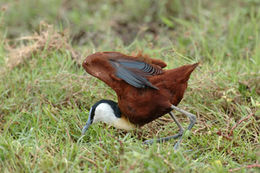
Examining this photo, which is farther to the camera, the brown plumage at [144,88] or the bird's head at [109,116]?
the bird's head at [109,116]

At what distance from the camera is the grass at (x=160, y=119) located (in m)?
3.69

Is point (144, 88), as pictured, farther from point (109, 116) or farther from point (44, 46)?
point (44, 46)

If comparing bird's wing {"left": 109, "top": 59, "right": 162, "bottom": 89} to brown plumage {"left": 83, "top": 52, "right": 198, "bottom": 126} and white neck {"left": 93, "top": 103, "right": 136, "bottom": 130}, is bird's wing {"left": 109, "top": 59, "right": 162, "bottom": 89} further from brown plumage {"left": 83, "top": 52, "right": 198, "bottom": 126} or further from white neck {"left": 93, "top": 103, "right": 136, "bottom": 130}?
Result: white neck {"left": 93, "top": 103, "right": 136, "bottom": 130}

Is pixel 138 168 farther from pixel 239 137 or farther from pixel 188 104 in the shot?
pixel 188 104

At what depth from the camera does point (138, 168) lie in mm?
3324

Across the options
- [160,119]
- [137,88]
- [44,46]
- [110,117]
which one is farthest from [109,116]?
[44,46]

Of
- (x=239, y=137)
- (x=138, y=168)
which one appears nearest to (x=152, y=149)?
(x=138, y=168)

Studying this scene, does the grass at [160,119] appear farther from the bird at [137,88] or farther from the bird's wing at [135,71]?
the bird's wing at [135,71]

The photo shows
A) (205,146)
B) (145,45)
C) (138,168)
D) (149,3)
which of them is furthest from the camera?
(149,3)

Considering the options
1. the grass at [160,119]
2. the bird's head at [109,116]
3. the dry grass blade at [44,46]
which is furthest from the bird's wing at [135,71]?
the dry grass blade at [44,46]

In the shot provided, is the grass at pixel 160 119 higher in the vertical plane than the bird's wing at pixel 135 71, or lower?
lower

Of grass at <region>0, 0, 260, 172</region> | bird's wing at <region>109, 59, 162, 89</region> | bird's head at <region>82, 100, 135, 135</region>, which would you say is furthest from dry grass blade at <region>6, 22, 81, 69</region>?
bird's wing at <region>109, 59, 162, 89</region>

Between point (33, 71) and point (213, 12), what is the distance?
3315 millimetres

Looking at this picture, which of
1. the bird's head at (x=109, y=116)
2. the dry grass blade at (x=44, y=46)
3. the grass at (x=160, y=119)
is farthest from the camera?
the dry grass blade at (x=44, y=46)
